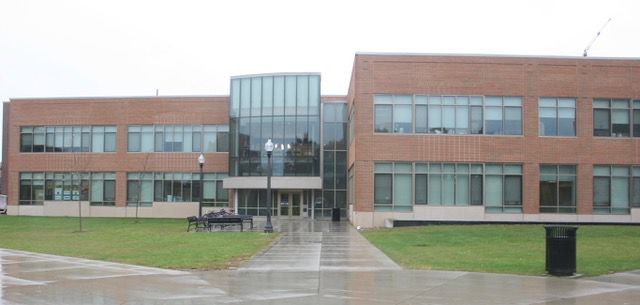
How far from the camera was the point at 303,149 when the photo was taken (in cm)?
4962

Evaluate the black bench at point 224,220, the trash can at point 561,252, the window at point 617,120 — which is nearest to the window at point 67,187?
the black bench at point 224,220

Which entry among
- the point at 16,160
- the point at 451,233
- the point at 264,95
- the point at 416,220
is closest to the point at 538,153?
the point at 416,220

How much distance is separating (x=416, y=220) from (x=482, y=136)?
590 cm

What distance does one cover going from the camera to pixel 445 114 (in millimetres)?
37406

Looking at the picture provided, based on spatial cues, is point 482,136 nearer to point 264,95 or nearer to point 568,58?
point 568,58

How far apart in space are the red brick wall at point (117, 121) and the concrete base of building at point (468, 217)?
65.2 ft

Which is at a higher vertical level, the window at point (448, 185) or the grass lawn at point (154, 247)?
the window at point (448, 185)

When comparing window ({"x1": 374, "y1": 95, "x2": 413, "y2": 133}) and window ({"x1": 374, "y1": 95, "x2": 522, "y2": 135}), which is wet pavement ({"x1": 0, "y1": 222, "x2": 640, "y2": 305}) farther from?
window ({"x1": 374, "y1": 95, "x2": 522, "y2": 135})

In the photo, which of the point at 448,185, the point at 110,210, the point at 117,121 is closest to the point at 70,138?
the point at 117,121

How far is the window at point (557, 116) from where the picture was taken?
37.6 meters

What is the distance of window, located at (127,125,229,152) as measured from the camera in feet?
177

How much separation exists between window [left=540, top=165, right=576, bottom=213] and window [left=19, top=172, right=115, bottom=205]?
112 feet

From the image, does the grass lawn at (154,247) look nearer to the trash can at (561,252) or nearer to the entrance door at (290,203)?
the trash can at (561,252)

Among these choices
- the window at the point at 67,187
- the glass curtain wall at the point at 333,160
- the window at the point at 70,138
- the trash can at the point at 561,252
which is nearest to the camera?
the trash can at the point at 561,252
